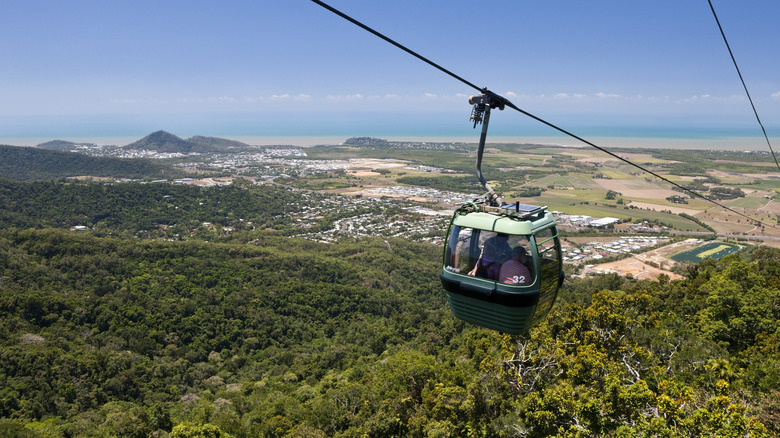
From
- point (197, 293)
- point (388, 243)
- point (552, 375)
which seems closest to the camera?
point (552, 375)

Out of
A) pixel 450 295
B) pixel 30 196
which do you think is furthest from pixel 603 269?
pixel 30 196

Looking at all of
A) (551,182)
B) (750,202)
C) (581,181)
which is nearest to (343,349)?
(750,202)

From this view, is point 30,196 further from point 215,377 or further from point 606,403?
point 606,403

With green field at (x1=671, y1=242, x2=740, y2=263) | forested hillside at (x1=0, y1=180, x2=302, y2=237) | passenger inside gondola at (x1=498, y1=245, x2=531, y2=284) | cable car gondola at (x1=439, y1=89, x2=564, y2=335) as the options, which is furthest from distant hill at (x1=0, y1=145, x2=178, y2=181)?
passenger inside gondola at (x1=498, y1=245, x2=531, y2=284)

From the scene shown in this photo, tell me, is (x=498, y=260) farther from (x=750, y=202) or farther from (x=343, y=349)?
(x=750, y=202)

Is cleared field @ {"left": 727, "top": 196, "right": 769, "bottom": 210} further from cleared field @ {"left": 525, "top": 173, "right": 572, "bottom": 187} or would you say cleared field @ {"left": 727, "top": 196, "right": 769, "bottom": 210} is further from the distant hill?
the distant hill
